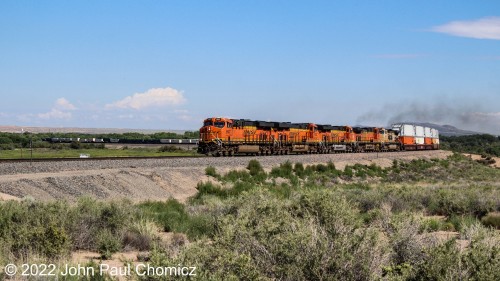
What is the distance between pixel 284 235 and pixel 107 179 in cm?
1859

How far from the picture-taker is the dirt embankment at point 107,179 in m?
22.0

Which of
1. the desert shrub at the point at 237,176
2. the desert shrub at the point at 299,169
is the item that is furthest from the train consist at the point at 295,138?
the desert shrub at the point at 237,176

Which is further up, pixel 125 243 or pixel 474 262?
pixel 474 262

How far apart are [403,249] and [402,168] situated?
50.3 m

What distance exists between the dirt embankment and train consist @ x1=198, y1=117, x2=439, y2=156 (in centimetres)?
786

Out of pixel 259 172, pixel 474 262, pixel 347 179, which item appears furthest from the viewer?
pixel 347 179

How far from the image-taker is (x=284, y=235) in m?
8.58

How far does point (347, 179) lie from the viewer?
146 ft

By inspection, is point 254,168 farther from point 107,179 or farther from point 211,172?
point 107,179

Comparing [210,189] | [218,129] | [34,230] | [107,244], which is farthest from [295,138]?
[34,230]

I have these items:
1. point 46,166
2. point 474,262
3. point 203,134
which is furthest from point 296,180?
point 474,262

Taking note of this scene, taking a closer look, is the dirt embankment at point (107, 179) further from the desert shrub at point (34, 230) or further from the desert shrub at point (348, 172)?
the desert shrub at point (348, 172)

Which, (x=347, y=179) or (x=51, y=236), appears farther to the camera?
(x=347, y=179)

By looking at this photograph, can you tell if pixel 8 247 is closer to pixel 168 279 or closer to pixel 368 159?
pixel 168 279
